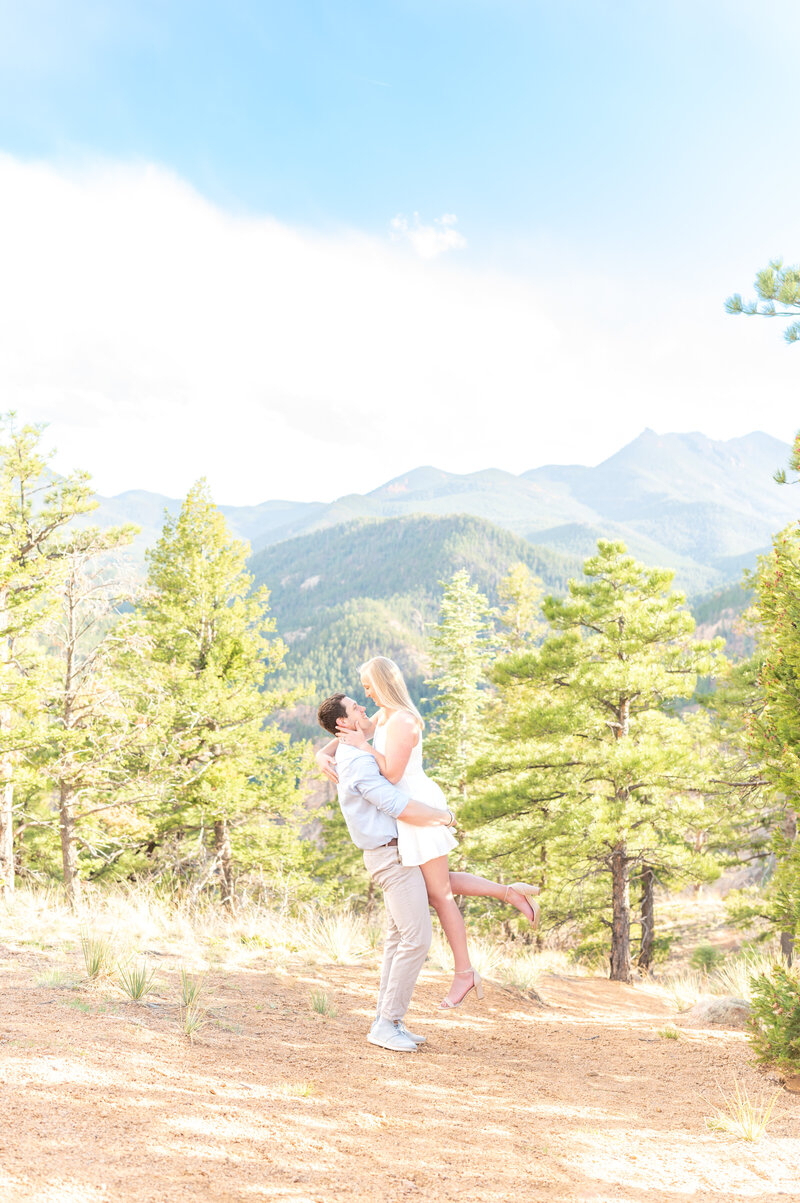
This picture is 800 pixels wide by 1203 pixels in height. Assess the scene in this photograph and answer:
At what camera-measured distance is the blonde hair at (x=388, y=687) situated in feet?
12.9

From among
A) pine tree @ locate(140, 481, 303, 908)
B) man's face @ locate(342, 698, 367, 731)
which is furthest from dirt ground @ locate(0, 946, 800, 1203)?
pine tree @ locate(140, 481, 303, 908)

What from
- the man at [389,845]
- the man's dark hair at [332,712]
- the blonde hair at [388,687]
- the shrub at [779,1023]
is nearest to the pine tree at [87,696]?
the man's dark hair at [332,712]

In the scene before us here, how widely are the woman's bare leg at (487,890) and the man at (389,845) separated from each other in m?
0.32

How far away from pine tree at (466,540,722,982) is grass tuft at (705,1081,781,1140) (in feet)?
22.4

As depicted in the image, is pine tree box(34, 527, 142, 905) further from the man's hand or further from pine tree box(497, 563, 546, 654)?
pine tree box(497, 563, 546, 654)

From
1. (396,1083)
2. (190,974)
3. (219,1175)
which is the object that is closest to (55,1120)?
(219,1175)

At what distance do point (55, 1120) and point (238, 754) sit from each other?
1287 centimetres

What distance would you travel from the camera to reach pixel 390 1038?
414 centimetres

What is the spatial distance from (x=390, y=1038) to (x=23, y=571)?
1008 cm

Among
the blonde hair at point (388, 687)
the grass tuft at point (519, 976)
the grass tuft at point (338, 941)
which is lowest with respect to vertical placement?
the grass tuft at point (519, 976)

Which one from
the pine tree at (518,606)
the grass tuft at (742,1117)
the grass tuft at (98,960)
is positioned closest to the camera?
the grass tuft at (742,1117)

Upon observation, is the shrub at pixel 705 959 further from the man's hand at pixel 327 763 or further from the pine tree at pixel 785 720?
the man's hand at pixel 327 763

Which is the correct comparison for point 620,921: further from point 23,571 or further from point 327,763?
point 23,571

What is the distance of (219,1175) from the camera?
2500 millimetres
